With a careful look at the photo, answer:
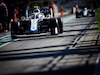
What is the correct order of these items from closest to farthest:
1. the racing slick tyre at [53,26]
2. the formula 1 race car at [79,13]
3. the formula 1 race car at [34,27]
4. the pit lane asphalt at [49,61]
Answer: the pit lane asphalt at [49,61] → the formula 1 race car at [34,27] → the racing slick tyre at [53,26] → the formula 1 race car at [79,13]

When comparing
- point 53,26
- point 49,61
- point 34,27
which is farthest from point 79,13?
point 49,61

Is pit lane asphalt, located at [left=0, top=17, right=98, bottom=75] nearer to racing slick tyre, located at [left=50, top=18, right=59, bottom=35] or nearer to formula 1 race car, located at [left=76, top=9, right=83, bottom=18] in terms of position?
racing slick tyre, located at [left=50, top=18, right=59, bottom=35]

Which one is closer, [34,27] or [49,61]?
[49,61]

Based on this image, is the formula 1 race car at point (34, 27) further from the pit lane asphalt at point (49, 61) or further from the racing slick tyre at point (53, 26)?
the pit lane asphalt at point (49, 61)

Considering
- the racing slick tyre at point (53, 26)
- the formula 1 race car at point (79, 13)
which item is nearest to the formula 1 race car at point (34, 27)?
the racing slick tyre at point (53, 26)

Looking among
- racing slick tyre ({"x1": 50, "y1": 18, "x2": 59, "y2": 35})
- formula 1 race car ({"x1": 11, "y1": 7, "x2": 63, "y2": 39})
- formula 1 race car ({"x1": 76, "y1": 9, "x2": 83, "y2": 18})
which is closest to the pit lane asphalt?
formula 1 race car ({"x1": 11, "y1": 7, "x2": 63, "y2": 39})

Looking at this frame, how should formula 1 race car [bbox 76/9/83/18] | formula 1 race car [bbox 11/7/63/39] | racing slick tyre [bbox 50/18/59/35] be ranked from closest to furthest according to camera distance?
formula 1 race car [bbox 11/7/63/39], racing slick tyre [bbox 50/18/59/35], formula 1 race car [bbox 76/9/83/18]

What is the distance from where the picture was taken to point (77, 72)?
519 cm

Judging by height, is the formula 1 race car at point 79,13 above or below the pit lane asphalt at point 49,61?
above

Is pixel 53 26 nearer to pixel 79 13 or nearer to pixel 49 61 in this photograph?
pixel 49 61

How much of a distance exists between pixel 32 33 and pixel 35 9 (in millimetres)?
2343

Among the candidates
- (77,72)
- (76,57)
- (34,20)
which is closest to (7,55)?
(76,57)

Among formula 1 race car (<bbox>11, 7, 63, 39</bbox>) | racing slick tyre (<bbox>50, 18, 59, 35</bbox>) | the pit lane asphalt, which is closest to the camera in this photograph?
the pit lane asphalt

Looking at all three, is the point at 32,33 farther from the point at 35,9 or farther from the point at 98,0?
the point at 98,0
